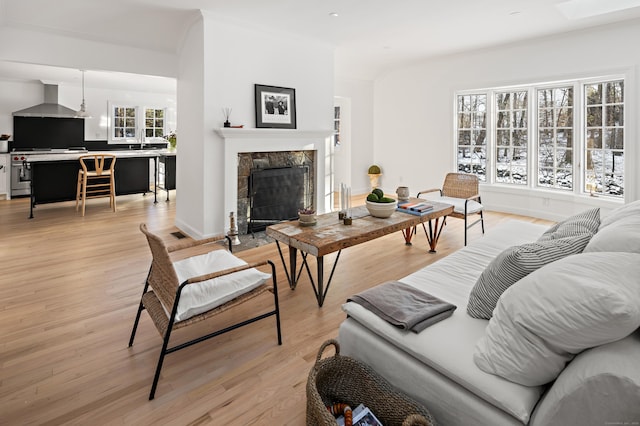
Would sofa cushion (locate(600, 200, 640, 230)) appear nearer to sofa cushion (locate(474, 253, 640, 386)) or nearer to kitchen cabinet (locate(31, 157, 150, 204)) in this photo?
sofa cushion (locate(474, 253, 640, 386))

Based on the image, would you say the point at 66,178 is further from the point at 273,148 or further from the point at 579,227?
the point at 579,227

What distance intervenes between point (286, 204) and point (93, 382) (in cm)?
353

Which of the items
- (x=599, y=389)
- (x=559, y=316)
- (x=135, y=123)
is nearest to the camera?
(x=599, y=389)

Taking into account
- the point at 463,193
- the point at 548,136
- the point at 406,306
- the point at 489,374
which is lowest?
the point at 489,374

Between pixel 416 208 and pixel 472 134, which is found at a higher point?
pixel 472 134

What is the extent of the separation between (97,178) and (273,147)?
12.5 ft

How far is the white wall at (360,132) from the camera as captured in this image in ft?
25.6

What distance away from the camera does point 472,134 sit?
6672 millimetres

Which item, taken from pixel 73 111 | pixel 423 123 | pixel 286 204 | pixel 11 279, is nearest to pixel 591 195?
pixel 423 123

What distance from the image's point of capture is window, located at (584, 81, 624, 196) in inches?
200

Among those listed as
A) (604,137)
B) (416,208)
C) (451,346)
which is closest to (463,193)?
(416,208)

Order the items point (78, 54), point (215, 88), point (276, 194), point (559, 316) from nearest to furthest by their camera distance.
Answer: point (559, 316) → point (215, 88) → point (78, 54) → point (276, 194)

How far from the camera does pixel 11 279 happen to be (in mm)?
3396

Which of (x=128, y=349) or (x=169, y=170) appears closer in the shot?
(x=128, y=349)
